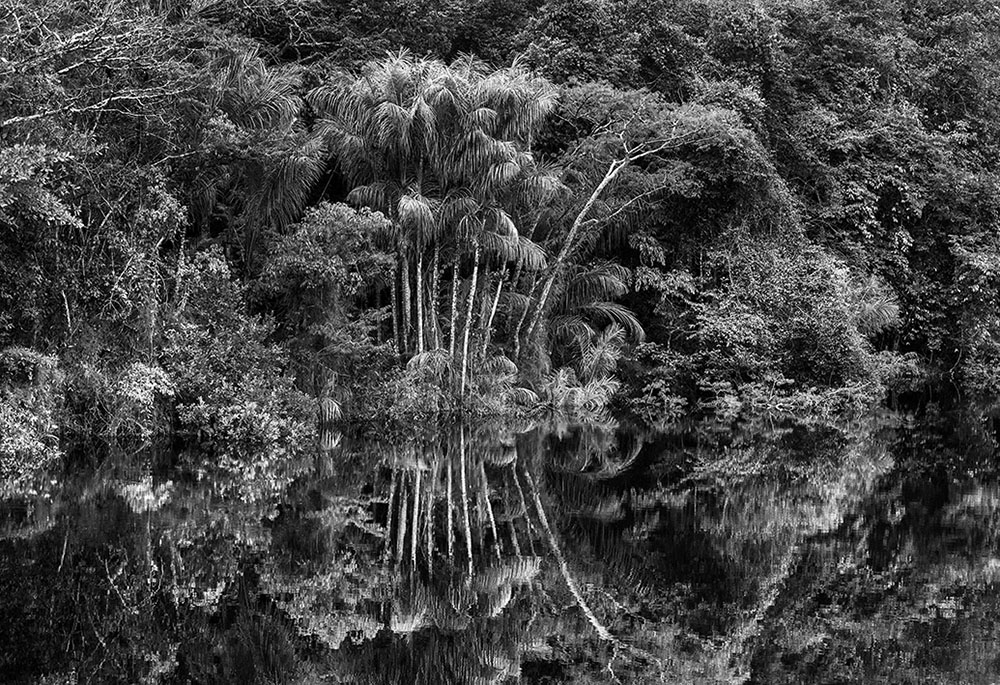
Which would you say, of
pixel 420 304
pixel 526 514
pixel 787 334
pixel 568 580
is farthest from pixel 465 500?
pixel 787 334

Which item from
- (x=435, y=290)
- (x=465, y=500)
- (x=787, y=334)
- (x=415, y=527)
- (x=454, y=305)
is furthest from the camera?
(x=787, y=334)

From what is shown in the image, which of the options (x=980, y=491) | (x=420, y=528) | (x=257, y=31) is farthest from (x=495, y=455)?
(x=257, y=31)

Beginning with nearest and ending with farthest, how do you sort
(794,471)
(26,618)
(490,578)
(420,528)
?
(26,618)
(490,578)
(420,528)
(794,471)

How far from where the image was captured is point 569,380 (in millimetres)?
21828

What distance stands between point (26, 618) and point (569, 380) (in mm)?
15738

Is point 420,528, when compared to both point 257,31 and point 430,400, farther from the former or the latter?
point 257,31

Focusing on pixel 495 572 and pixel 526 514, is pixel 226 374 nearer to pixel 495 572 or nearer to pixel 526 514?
pixel 526 514

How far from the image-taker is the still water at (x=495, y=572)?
6.23m

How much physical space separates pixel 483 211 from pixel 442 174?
3.26 ft

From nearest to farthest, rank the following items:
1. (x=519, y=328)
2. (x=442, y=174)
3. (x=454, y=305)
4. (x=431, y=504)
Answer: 1. (x=431, y=504)
2. (x=442, y=174)
3. (x=454, y=305)
4. (x=519, y=328)

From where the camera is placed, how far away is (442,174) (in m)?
20.0

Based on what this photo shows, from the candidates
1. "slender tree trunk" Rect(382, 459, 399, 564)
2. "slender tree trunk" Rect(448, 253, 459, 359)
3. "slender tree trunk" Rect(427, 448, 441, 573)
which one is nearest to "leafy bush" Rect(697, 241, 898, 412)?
"slender tree trunk" Rect(448, 253, 459, 359)

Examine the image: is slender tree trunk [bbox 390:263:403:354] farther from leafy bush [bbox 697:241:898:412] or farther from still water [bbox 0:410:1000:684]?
leafy bush [bbox 697:241:898:412]

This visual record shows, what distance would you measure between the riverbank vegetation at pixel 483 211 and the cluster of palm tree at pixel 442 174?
2.6 inches
